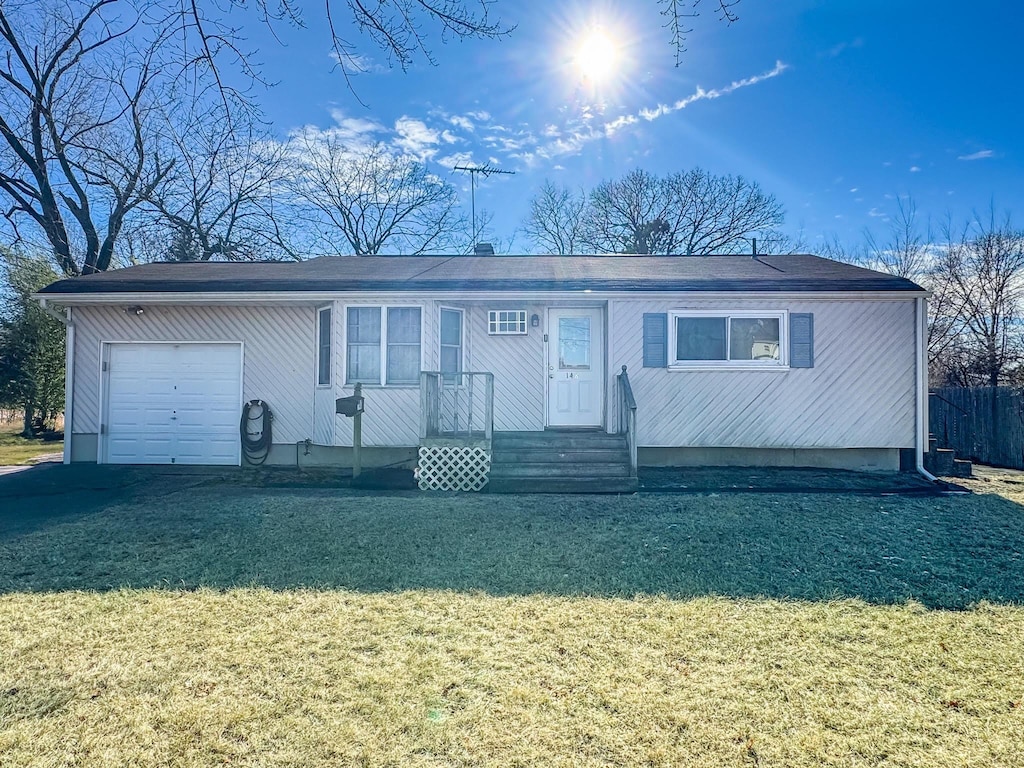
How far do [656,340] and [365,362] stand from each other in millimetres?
4720

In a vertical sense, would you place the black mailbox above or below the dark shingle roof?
below

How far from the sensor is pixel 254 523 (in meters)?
5.56

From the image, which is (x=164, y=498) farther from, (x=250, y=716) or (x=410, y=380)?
(x=250, y=716)

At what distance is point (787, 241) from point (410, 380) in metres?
23.0

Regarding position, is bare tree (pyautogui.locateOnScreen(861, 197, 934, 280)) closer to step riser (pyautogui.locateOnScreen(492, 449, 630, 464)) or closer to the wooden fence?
the wooden fence

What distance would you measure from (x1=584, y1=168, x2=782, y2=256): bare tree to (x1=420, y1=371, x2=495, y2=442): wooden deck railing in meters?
18.9

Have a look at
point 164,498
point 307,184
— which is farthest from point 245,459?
point 307,184

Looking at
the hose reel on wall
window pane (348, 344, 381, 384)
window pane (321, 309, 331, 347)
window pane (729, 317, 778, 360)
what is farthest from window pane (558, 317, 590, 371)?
the hose reel on wall

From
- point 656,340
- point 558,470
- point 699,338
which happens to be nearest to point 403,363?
point 558,470

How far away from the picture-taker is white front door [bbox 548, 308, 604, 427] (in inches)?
348

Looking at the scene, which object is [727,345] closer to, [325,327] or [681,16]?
[681,16]

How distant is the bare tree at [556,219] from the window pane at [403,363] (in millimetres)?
19229

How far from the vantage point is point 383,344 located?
850 cm

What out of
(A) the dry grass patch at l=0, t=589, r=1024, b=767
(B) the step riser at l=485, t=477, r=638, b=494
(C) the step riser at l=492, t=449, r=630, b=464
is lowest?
(A) the dry grass patch at l=0, t=589, r=1024, b=767
